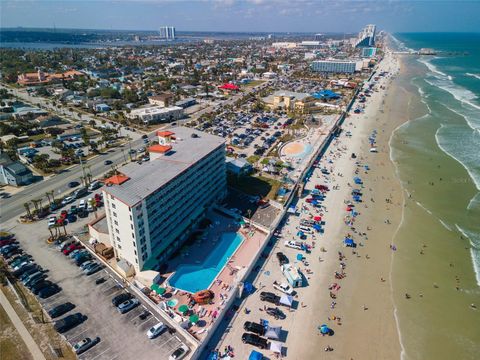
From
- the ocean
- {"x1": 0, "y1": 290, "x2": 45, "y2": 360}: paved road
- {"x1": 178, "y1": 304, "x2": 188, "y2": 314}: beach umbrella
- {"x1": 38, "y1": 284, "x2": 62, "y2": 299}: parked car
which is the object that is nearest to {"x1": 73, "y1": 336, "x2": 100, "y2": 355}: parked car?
{"x1": 0, "y1": 290, "x2": 45, "y2": 360}: paved road

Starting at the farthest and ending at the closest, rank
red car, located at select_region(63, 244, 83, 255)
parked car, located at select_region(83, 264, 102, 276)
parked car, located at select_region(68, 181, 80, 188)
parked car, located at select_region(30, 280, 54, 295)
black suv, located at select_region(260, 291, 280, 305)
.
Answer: parked car, located at select_region(68, 181, 80, 188) → red car, located at select_region(63, 244, 83, 255) → parked car, located at select_region(83, 264, 102, 276) → parked car, located at select_region(30, 280, 54, 295) → black suv, located at select_region(260, 291, 280, 305)

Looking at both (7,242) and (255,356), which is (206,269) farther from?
(7,242)

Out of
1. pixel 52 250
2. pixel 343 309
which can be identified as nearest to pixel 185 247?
pixel 52 250

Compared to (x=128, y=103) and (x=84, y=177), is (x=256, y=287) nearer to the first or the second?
(x=84, y=177)

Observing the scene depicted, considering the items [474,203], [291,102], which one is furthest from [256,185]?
[291,102]

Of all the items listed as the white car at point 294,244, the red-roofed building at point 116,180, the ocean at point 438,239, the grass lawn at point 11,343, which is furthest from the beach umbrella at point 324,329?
the grass lawn at point 11,343

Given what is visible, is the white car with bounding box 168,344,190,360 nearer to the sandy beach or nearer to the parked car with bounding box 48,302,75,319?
the sandy beach
